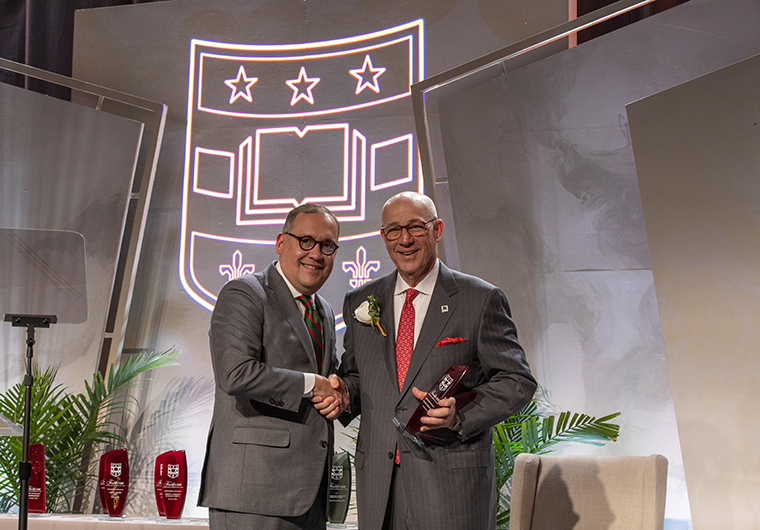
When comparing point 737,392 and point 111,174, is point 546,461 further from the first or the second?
point 111,174

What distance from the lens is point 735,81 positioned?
10.5 ft

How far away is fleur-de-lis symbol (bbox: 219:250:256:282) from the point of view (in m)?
4.41

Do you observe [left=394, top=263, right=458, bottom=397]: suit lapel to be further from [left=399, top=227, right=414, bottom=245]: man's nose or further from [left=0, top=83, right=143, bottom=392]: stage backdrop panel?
→ [left=0, top=83, right=143, bottom=392]: stage backdrop panel

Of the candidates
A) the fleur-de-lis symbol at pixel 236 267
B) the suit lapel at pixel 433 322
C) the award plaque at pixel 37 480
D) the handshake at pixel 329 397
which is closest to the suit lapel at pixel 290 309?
the handshake at pixel 329 397

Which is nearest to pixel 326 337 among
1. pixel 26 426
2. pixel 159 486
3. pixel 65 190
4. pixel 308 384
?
pixel 308 384

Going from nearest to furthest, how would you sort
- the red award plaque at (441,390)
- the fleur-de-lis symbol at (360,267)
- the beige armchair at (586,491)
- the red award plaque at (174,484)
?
the red award plaque at (441,390) → the beige armchair at (586,491) → the red award plaque at (174,484) → the fleur-de-lis symbol at (360,267)

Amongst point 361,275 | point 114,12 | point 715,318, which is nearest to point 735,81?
point 715,318

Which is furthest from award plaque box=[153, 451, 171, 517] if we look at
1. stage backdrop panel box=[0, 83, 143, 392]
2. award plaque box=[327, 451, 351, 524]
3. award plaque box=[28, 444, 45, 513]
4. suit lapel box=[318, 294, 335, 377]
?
suit lapel box=[318, 294, 335, 377]

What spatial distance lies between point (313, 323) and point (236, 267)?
2.05m

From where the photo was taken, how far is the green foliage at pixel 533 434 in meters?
3.45

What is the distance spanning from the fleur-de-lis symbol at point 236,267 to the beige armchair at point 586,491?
2.26 metres

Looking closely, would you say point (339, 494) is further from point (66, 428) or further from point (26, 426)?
point (66, 428)

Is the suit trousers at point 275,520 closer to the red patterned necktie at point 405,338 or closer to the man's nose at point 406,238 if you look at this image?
the red patterned necktie at point 405,338

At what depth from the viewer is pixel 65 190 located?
4.54m
